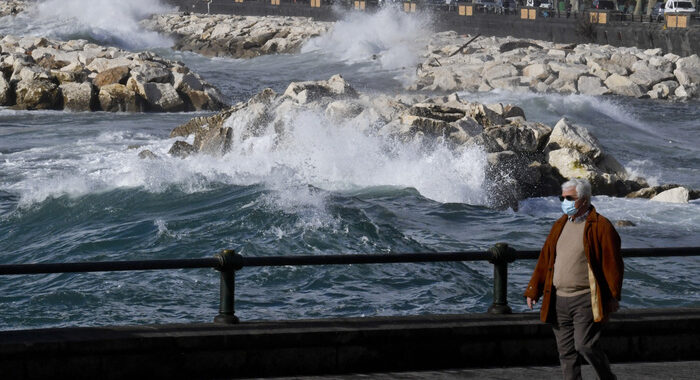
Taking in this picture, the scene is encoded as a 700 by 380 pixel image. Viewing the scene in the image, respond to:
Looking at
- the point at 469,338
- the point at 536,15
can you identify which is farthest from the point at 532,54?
the point at 469,338

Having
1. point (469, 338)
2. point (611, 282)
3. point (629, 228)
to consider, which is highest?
point (611, 282)

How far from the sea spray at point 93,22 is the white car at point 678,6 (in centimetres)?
3206

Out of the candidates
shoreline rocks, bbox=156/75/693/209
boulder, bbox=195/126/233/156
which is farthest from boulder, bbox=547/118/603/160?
boulder, bbox=195/126/233/156

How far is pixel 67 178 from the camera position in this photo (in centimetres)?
2036

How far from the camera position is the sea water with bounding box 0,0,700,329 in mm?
12367

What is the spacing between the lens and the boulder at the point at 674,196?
19.8 m

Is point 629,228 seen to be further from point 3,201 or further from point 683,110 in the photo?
point 683,110

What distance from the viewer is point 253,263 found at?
22.1 ft

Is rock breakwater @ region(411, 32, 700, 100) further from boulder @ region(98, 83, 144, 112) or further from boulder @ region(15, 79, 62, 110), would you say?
boulder @ region(15, 79, 62, 110)

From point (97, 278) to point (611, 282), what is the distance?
858 cm

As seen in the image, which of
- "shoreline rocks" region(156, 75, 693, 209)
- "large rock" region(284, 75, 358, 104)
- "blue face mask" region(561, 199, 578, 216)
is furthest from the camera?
"large rock" region(284, 75, 358, 104)

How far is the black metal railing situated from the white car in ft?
160

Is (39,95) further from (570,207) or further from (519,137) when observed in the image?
(570,207)

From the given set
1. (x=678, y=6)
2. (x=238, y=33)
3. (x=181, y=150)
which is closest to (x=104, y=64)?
(x=181, y=150)
